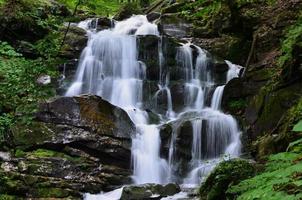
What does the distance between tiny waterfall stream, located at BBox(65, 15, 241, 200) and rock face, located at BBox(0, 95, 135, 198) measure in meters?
0.51

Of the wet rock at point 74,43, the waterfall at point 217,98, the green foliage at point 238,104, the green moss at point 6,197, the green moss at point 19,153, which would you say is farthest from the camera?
the wet rock at point 74,43

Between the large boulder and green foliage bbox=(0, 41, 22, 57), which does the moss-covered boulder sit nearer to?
the large boulder

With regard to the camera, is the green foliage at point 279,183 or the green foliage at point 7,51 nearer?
the green foliage at point 279,183

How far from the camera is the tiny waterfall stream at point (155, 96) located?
12031mm

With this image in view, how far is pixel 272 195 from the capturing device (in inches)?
132

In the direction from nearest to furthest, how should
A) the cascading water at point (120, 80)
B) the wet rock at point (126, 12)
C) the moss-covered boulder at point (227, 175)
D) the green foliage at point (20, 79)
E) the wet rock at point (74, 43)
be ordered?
the moss-covered boulder at point (227, 175), the green foliage at point (20, 79), the cascading water at point (120, 80), the wet rock at point (74, 43), the wet rock at point (126, 12)

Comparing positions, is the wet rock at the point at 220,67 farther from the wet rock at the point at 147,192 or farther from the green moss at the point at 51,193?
the green moss at the point at 51,193

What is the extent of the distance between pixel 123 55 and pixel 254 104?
21.6 feet

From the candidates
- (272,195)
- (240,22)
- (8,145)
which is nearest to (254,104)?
(240,22)

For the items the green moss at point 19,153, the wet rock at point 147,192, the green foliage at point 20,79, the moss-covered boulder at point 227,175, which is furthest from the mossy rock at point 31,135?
the moss-covered boulder at point 227,175

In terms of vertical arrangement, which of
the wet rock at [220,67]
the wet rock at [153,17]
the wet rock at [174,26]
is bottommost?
the wet rock at [220,67]

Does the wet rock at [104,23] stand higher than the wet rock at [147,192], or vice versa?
the wet rock at [104,23]

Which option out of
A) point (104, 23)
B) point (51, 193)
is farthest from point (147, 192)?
point (104, 23)

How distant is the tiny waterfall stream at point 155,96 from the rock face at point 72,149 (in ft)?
1.67
